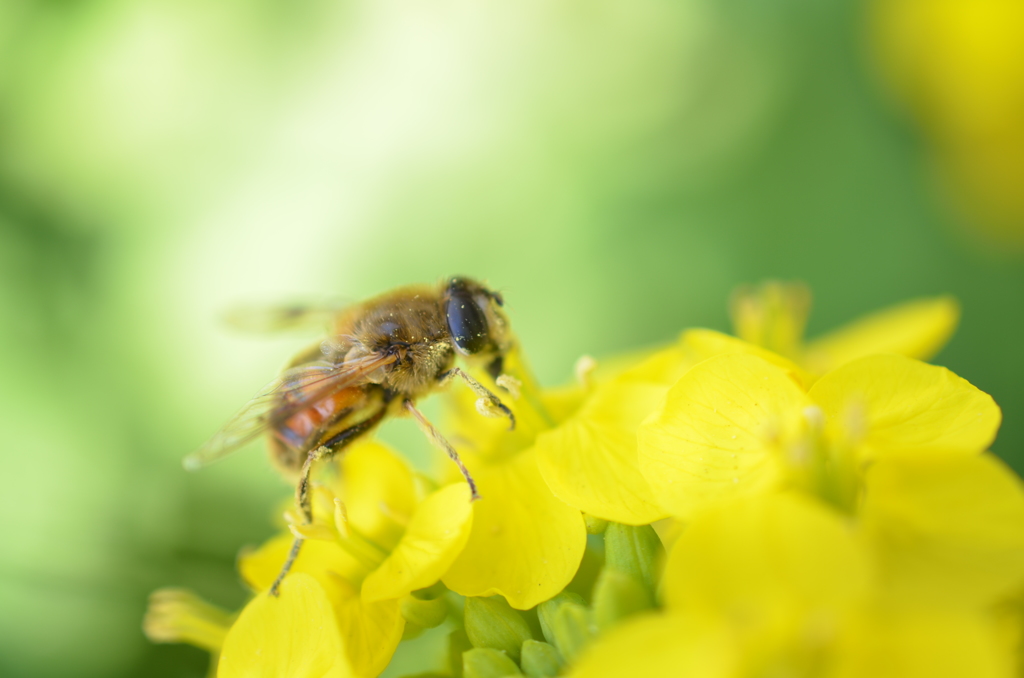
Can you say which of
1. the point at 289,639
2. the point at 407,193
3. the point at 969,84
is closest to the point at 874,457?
the point at 289,639

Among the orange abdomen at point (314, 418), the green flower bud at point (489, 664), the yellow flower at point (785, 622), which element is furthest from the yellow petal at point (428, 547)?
the orange abdomen at point (314, 418)

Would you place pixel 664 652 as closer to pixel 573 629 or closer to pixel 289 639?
pixel 573 629

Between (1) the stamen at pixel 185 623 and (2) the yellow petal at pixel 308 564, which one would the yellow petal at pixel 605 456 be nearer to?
(2) the yellow petal at pixel 308 564

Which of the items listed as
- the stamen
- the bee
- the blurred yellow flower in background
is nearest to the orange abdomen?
the bee

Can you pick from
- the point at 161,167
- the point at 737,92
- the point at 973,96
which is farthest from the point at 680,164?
the point at 161,167

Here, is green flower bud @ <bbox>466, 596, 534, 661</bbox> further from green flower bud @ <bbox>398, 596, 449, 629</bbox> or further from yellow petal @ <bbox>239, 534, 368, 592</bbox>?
yellow petal @ <bbox>239, 534, 368, 592</bbox>

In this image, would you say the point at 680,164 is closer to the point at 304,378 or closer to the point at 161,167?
the point at 161,167

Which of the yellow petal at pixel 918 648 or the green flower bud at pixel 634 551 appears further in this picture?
the green flower bud at pixel 634 551
